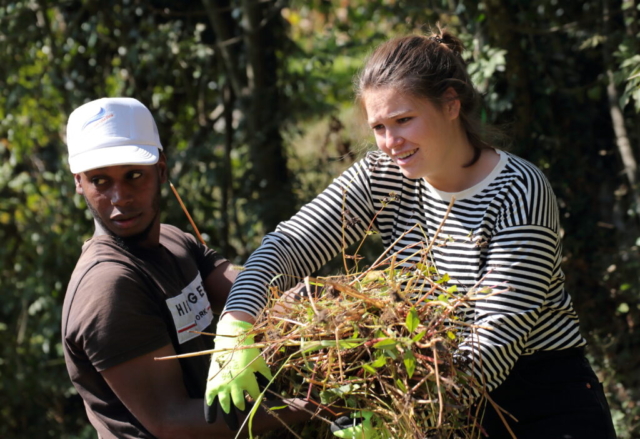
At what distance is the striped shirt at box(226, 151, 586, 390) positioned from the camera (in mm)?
1764

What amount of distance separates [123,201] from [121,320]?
388 millimetres

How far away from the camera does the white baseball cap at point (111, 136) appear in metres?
2.09

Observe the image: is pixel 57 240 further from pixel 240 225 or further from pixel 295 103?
pixel 295 103

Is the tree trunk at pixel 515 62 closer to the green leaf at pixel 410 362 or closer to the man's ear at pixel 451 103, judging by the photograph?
the man's ear at pixel 451 103

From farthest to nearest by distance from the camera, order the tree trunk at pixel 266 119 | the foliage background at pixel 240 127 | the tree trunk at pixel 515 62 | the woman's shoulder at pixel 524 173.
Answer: the tree trunk at pixel 266 119
the foliage background at pixel 240 127
the tree trunk at pixel 515 62
the woman's shoulder at pixel 524 173

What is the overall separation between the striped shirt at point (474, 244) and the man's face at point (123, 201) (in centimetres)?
33

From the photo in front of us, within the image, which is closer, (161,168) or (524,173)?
(524,173)

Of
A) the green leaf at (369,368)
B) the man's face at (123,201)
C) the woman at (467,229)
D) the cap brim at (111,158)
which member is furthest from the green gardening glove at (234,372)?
the cap brim at (111,158)

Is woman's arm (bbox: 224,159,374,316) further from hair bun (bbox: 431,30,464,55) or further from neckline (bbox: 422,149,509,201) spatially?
hair bun (bbox: 431,30,464,55)

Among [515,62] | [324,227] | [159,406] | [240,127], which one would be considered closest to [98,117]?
[324,227]

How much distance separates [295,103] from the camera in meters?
4.37

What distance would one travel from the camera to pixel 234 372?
5.82 ft

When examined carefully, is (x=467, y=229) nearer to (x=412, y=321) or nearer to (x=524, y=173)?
(x=524, y=173)

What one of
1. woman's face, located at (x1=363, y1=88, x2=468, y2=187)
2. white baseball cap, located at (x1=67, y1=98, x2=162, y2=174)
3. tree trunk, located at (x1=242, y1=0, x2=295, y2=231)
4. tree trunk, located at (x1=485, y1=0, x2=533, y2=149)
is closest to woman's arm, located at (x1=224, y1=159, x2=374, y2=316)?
woman's face, located at (x1=363, y1=88, x2=468, y2=187)
